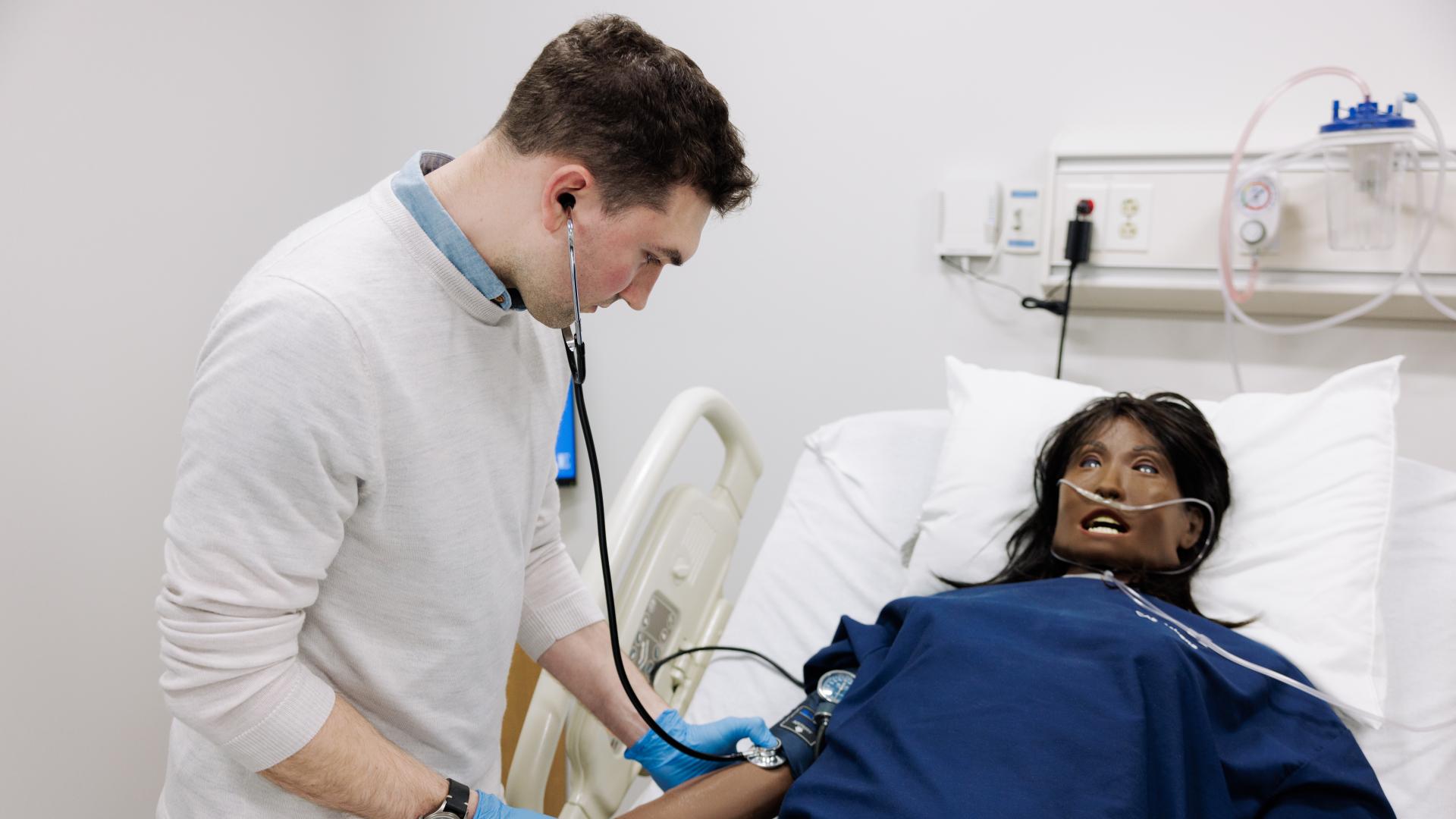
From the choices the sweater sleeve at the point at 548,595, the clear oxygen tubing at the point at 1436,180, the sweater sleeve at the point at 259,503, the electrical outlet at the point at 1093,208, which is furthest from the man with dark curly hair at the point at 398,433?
the clear oxygen tubing at the point at 1436,180

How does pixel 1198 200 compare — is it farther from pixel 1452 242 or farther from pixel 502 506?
pixel 502 506

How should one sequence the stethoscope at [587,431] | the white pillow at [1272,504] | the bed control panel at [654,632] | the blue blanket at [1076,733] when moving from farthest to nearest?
the bed control panel at [654,632], the white pillow at [1272,504], the blue blanket at [1076,733], the stethoscope at [587,431]

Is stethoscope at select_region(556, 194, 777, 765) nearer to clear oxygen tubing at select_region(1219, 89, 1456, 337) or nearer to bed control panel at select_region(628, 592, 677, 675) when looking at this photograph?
bed control panel at select_region(628, 592, 677, 675)

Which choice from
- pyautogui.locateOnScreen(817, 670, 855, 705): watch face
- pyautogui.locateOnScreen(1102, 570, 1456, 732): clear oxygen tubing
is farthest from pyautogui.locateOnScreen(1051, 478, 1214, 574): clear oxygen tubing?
pyautogui.locateOnScreen(817, 670, 855, 705): watch face

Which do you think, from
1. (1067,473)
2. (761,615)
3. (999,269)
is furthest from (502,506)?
(999,269)

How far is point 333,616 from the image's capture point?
1.02 meters

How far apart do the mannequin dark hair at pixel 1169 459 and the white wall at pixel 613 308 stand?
33cm

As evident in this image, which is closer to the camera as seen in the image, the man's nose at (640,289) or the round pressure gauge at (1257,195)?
the man's nose at (640,289)

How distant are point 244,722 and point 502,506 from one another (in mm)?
323

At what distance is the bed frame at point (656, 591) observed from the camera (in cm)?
134

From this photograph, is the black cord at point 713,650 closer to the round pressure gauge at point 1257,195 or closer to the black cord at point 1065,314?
the black cord at point 1065,314

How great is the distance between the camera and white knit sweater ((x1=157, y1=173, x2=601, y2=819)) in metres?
0.87

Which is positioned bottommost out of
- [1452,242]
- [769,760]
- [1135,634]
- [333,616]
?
[769,760]

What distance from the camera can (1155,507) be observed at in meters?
1.49
